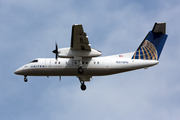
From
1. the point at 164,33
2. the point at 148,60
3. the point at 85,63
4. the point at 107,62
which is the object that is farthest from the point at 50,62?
the point at 164,33

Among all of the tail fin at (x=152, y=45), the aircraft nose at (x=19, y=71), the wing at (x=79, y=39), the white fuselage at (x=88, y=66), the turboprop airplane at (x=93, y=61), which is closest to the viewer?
the wing at (x=79, y=39)

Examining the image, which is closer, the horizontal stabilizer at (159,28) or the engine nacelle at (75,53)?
the engine nacelle at (75,53)

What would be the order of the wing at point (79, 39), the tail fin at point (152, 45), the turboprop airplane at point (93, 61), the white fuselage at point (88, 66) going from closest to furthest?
Answer: the wing at point (79, 39) → the turboprop airplane at point (93, 61) → the white fuselage at point (88, 66) → the tail fin at point (152, 45)

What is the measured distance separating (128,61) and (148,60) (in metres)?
1.74

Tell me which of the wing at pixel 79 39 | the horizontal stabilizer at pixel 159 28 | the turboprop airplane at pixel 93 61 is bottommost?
the turboprop airplane at pixel 93 61

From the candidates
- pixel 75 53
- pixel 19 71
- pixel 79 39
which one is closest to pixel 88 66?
pixel 75 53

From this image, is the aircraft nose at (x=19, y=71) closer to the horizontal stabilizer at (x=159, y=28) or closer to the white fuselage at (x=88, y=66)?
the white fuselage at (x=88, y=66)

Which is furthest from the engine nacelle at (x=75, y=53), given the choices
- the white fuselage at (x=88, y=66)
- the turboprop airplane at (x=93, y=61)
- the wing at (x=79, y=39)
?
the white fuselage at (x=88, y=66)

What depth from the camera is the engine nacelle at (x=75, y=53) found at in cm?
2553

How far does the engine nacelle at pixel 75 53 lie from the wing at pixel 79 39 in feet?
1.00

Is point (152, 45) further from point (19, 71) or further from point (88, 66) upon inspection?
point (19, 71)

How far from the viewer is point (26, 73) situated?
27250 millimetres

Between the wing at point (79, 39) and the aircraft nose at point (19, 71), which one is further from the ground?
the wing at point (79, 39)

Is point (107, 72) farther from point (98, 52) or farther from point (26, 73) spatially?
point (26, 73)
